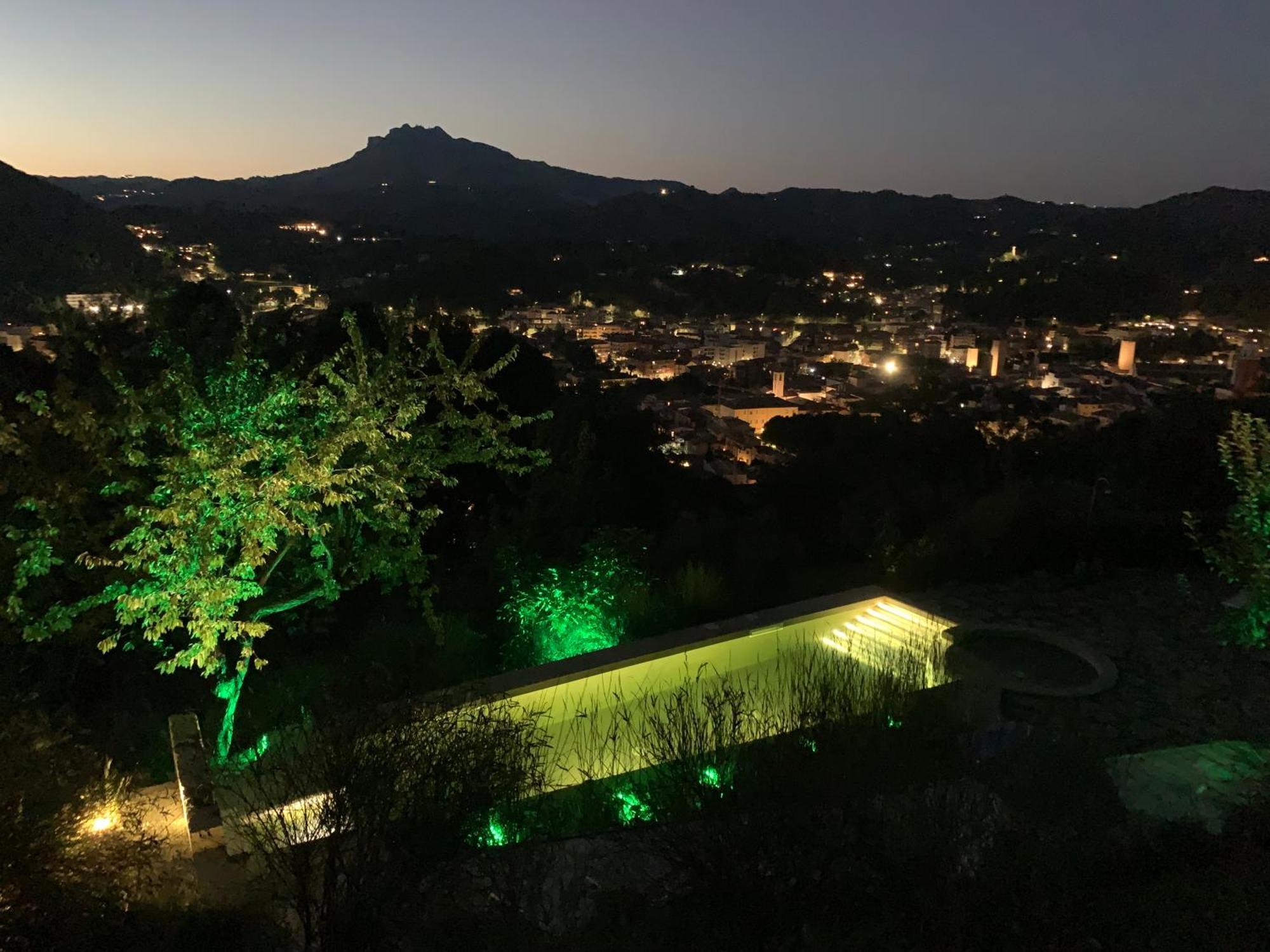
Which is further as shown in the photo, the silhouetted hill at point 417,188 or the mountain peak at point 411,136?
the mountain peak at point 411,136

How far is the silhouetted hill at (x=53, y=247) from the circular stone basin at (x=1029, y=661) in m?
7.09

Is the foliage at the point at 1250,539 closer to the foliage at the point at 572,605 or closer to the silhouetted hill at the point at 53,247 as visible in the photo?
the foliage at the point at 572,605

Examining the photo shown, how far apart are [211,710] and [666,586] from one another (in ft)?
11.5

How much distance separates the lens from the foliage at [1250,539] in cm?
552

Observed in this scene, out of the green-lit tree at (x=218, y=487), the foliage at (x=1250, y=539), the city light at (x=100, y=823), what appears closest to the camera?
the city light at (x=100, y=823)

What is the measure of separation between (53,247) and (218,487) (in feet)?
36.2

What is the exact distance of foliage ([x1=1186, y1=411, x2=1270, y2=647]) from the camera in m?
5.52

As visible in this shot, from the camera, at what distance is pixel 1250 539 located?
18.5 feet

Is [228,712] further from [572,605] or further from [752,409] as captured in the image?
[752,409]

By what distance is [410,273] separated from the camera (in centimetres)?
3503

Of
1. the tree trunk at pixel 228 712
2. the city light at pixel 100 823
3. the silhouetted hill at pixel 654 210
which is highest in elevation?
the silhouetted hill at pixel 654 210

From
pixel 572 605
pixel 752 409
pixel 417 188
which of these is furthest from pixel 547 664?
pixel 417 188

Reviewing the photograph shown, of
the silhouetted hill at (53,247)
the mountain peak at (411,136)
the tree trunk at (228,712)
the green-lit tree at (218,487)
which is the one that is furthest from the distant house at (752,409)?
the mountain peak at (411,136)

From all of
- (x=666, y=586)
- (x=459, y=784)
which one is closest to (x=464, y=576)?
(x=666, y=586)
